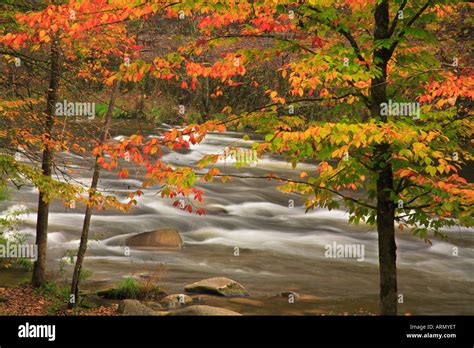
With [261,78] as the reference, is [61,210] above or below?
below

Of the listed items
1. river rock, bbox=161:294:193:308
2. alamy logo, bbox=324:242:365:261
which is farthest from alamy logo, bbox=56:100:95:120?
alamy logo, bbox=324:242:365:261

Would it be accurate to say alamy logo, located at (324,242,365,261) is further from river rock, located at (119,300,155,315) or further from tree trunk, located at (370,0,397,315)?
tree trunk, located at (370,0,397,315)

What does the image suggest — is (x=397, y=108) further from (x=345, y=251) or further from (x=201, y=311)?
(x=345, y=251)

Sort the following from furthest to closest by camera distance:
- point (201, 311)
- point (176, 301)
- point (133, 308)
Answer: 1. point (176, 301)
2. point (133, 308)
3. point (201, 311)

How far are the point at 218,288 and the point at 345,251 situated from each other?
20.8 feet

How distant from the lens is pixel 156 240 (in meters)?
18.6

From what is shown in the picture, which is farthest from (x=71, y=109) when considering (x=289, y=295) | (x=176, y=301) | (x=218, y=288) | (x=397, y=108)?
(x=397, y=108)

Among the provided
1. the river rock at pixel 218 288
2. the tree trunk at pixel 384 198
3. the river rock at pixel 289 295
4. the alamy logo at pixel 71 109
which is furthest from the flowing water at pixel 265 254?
the tree trunk at pixel 384 198

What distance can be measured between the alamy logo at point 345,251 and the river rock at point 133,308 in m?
7.59

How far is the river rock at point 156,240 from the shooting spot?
60.7 ft

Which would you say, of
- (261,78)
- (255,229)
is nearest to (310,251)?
(255,229)

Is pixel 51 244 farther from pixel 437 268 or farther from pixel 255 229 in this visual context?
pixel 437 268

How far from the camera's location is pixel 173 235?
62.5ft

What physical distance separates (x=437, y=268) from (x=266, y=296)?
5926 mm
